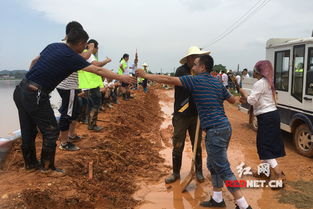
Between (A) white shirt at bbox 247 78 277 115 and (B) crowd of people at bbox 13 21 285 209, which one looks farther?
(A) white shirt at bbox 247 78 277 115

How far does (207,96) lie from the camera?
337 cm

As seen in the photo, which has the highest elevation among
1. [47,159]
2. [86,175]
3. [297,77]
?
[297,77]

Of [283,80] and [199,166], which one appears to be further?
[283,80]

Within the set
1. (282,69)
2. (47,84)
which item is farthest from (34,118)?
(282,69)

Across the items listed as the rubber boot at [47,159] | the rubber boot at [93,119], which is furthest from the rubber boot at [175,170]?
the rubber boot at [93,119]

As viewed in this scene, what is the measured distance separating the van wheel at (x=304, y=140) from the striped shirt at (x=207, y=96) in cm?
326

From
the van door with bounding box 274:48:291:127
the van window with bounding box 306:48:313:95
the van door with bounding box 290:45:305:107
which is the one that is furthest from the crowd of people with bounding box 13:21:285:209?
the van door with bounding box 274:48:291:127

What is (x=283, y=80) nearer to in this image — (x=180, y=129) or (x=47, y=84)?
(x=180, y=129)

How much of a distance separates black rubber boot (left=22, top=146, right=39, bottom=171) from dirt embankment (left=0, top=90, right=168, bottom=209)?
0.12 m

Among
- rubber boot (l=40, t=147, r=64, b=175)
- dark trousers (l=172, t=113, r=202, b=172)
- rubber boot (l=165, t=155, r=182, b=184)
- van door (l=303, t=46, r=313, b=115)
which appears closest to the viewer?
rubber boot (l=40, t=147, r=64, b=175)

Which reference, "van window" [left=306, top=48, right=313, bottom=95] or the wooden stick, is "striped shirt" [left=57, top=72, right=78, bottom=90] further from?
"van window" [left=306, top=48, right=313, bottom=95]

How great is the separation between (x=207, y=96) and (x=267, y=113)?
1532 millimetres

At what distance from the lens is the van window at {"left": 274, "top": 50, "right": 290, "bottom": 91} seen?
21.7 feet

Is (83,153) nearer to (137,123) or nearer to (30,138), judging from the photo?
(30,138)
